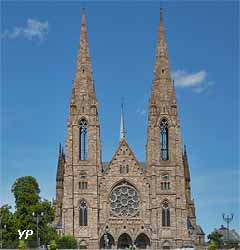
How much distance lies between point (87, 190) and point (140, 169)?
7238 millimetres

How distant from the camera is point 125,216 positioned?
82.4 metres

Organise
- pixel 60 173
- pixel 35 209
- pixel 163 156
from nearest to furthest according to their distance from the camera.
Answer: pixel 35 209
pixel 163 156
pixel 60 173

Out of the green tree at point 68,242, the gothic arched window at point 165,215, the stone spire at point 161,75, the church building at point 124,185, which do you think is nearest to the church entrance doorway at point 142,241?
the church building at point 124,185

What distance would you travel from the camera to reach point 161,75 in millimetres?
87562

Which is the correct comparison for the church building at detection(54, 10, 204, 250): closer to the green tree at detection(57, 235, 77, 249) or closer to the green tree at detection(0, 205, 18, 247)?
the green tree at detection(57, 235, 77, 249)

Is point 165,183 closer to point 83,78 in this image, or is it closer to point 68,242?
point 68,242

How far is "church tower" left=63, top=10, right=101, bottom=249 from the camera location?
80625mm

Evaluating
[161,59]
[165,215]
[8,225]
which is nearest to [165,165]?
[165,215]

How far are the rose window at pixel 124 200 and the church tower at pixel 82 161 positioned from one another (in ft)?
8.68

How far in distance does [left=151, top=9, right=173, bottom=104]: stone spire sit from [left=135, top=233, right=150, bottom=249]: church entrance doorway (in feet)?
55.2

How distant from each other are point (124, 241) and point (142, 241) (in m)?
2.21

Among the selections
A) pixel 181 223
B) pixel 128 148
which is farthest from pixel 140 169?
pixel 181 223

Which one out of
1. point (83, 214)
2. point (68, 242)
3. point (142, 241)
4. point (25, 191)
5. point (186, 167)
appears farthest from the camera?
point (186, 167)

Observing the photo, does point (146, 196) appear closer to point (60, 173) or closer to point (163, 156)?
point (163, 156)
